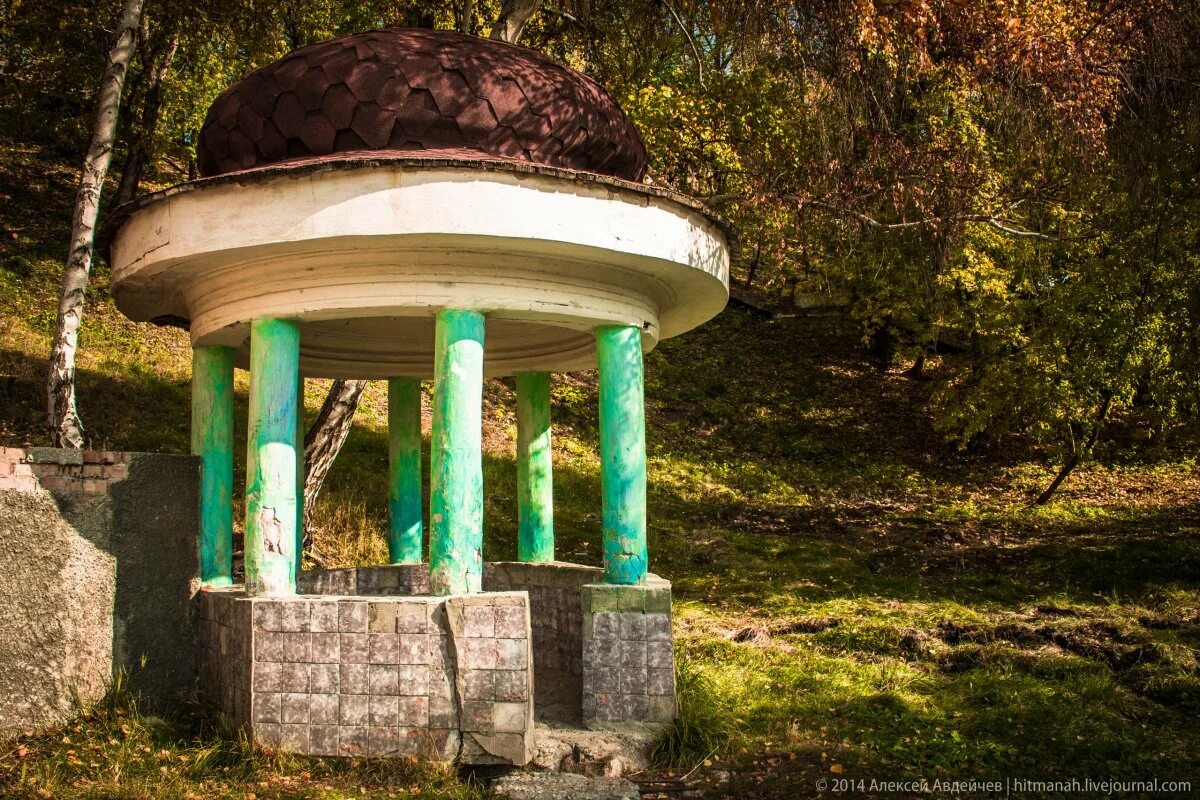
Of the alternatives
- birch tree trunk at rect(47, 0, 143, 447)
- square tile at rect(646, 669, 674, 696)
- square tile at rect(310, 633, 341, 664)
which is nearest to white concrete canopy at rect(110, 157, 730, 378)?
birch tree trunk at rect(47, 0, 143, 447)

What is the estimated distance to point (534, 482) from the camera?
9.78 meters

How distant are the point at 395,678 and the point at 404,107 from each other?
12.7ft

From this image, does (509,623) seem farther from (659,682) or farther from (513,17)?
(513,17)

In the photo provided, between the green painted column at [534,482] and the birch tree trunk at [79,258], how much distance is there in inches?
150

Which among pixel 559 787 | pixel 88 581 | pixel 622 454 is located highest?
pixel 622 454

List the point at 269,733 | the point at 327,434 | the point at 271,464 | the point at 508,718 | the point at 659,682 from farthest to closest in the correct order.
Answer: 1. the point at 327,434
2. the point at 659,682
3. the point at 271,464
4. the point at 269,733
5. the point at 508,718

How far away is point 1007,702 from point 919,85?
45.8 feet

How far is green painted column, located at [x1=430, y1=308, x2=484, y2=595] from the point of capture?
694 centimetres

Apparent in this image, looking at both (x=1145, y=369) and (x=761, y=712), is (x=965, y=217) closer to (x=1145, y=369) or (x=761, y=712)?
(x=761, y=712)

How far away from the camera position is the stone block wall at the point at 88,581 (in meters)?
6.83

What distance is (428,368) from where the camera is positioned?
10414 millimetres

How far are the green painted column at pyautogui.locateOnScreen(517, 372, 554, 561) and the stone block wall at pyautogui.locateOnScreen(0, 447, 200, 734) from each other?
3163mm

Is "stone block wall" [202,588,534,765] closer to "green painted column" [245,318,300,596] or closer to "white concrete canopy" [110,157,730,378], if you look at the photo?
"green painted column" [245,318,300,596]

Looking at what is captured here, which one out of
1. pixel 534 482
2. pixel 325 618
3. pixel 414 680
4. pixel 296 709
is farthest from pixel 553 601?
pixel 296 709
